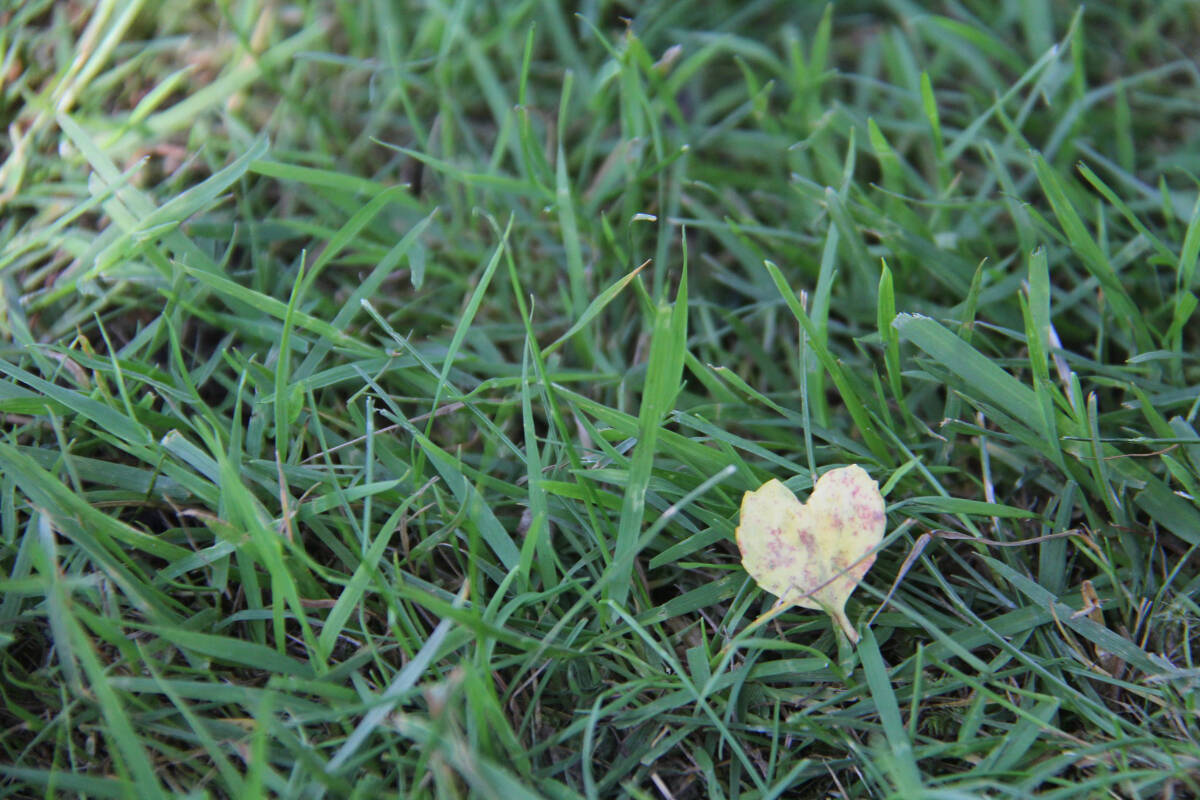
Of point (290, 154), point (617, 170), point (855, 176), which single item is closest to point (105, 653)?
point (290, 154)

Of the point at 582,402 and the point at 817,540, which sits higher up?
the point at 582,402

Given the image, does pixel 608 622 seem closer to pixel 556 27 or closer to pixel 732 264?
pixel 732 264

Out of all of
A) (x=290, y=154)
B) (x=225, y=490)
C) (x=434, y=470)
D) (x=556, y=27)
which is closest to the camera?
(x=225, y=490)
